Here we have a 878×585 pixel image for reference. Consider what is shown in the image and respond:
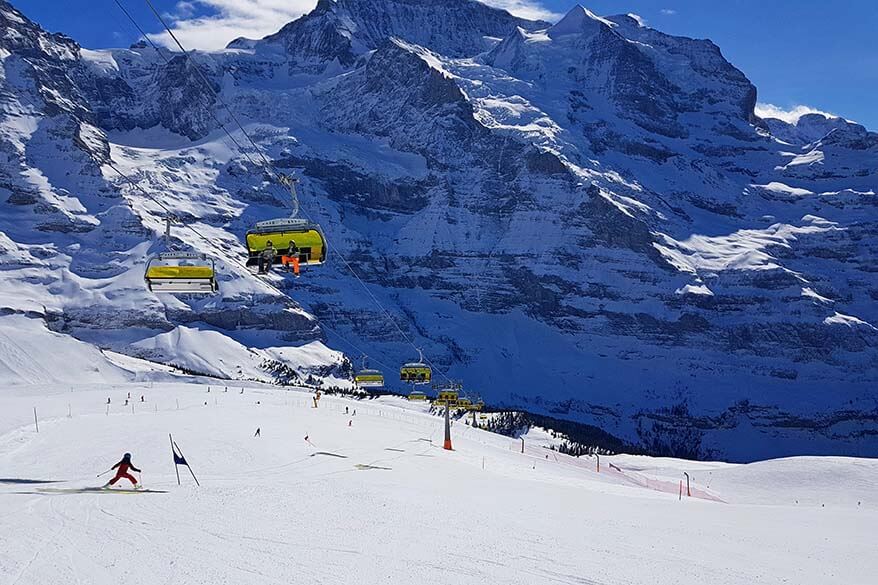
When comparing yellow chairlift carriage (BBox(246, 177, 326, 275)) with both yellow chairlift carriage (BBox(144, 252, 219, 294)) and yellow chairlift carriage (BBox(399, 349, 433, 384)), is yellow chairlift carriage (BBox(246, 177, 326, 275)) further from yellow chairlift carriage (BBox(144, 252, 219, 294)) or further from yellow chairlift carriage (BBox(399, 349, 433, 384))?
yellow chairlift carriage (BBox(399, 349, 433, 384))

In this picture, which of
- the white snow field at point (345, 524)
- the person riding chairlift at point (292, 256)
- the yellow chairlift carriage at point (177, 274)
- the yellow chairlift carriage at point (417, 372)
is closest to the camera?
the white snow field at point (345, 524)

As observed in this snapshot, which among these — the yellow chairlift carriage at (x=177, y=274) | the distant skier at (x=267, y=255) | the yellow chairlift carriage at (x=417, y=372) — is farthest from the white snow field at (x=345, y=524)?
the yellow chairlift carriage at (x=417, y=372)

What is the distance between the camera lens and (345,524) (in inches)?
834

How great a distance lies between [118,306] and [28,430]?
6303 inches

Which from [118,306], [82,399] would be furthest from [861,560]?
[118,306]

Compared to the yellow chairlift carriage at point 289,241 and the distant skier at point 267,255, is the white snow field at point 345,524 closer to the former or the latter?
the distant skier at point 267,255

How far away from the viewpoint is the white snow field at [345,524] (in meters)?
16.5

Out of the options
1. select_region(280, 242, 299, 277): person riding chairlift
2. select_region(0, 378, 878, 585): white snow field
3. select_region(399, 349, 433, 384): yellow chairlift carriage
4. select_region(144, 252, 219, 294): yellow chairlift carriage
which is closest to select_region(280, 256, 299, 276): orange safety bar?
select_region(280, 242, 299, 277): person riding chairlift

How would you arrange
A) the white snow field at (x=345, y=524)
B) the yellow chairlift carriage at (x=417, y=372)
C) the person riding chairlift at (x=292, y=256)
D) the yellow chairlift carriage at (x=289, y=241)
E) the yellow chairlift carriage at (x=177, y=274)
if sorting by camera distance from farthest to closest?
the yellow chairlift carriage at (x=417, y=372) < the yellow chairlift carriage at (x=177, y=274) < the person riding chairlift at (x=292, y=256) < the yellow chairlift carriage at (x=289, y=241) < the white snow field at (x=345, y=524)

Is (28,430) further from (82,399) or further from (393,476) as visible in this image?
(82,399)

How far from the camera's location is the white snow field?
16.5 metres

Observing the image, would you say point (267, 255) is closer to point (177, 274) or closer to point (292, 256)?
point (292, 256)

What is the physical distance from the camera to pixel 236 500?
23.6m

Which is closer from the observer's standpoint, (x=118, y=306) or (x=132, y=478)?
(x=132, y=478)
